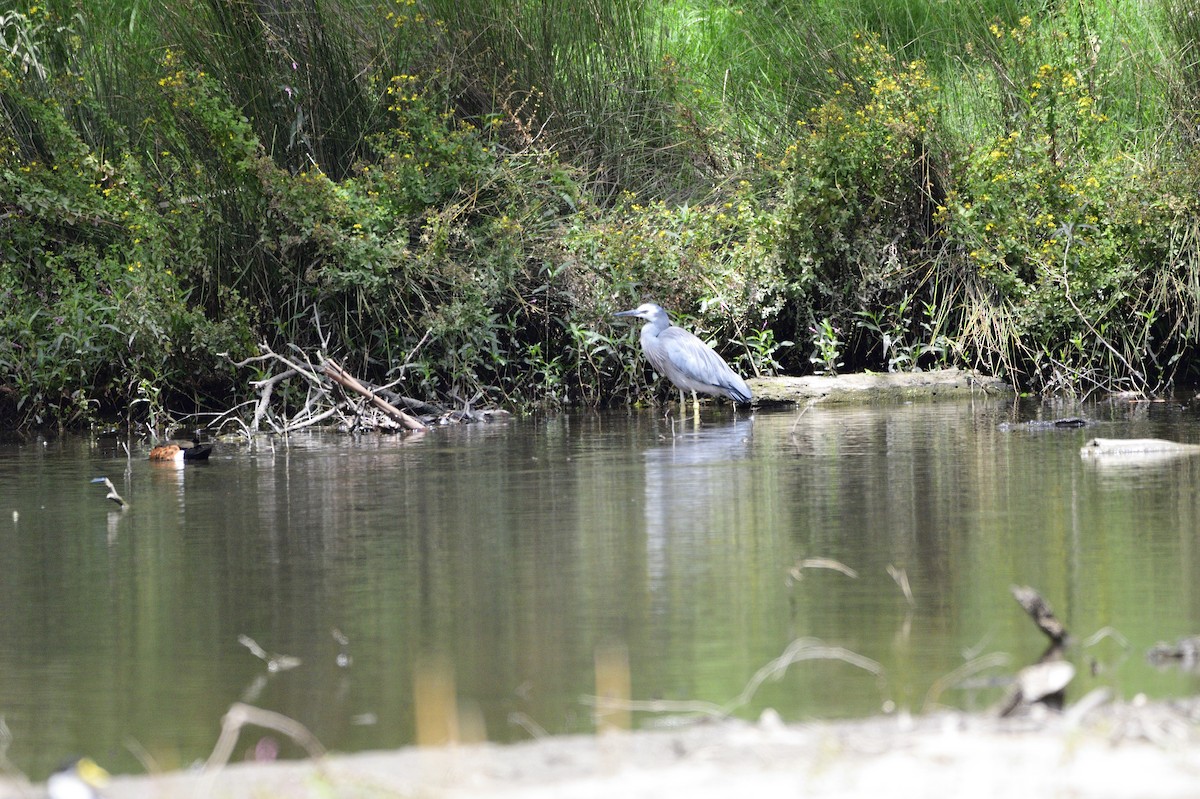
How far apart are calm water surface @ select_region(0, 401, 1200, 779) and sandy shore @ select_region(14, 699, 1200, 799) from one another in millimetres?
271

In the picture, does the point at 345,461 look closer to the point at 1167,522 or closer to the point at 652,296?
the point at 652,296

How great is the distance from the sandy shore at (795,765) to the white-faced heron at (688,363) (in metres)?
8.08

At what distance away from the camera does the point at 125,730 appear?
3867 millimetres

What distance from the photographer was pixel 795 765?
3094 mm

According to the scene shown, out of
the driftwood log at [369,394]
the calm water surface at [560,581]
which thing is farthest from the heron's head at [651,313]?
the calm water surface at [560,581]

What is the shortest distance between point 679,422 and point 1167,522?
225 inches

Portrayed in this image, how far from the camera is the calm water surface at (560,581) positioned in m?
4.00

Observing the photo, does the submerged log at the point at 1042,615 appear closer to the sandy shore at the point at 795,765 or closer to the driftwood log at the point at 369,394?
the sandy shore at the point at 795,765

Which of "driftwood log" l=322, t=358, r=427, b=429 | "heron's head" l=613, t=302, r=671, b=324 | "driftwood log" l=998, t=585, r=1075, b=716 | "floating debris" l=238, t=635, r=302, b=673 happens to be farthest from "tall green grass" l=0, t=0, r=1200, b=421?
"driftwood log" l=998, t=585, r=1075, b=716

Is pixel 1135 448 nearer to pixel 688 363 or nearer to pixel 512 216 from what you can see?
pixel 688 363

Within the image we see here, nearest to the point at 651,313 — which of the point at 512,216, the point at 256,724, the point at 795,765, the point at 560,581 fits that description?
the point at 512,216

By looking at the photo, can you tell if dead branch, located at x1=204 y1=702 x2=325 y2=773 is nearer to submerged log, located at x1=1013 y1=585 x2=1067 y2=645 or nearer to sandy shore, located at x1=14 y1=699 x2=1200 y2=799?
sandy shore, located at x1=14 y1=699 x2=1200 y2=799

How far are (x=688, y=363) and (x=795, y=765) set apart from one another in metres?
8.53

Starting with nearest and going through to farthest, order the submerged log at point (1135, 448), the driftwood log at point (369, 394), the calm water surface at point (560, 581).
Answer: the calm water surface at point (560, 581)
the submerged log at point (1135, 448)
the driftwood log at point (369, 394)
